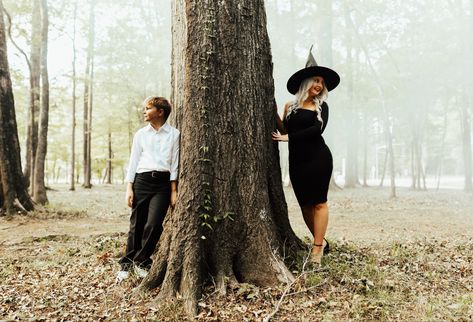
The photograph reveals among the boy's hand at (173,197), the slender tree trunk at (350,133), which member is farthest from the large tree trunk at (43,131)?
the slender tree trunk at (350,133)

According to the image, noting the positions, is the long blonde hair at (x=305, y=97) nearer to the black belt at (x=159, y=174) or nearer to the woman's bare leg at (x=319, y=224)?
the woman's bare leg at (x=319, y=224)

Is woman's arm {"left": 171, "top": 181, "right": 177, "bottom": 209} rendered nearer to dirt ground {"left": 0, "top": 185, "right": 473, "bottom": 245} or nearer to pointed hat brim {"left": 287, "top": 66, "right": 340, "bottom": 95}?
pointed hat brim {"left": 287, "top": 66, "right": 340, "bottom": 95}

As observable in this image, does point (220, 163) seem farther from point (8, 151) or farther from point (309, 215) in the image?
point (8, 151)

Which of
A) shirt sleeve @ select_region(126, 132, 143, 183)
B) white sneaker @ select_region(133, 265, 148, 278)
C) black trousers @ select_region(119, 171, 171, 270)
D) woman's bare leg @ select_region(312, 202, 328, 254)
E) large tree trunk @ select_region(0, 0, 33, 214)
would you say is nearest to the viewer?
white sneaker @ select_region(133, 265, 148, 278)

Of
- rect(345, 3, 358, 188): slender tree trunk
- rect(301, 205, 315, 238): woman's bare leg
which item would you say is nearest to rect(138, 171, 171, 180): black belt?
rect(301, 205, 315, 238): woman's bare leg

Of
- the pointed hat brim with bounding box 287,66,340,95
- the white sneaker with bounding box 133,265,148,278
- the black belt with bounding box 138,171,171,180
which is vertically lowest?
the white sneaker with bounding box 133,265,148,278

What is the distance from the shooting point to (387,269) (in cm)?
454

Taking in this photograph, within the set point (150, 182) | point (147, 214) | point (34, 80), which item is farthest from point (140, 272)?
point (34, 80)

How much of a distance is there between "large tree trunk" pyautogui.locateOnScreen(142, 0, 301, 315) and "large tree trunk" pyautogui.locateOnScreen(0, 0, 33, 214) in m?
7.13

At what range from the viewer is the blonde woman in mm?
4504

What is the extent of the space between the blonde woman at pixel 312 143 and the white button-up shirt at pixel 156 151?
1.35m

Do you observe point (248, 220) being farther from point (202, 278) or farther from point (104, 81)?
point (104, 81)

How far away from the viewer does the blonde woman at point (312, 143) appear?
14.8ft

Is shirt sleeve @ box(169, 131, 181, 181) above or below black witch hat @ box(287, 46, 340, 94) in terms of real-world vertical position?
below
